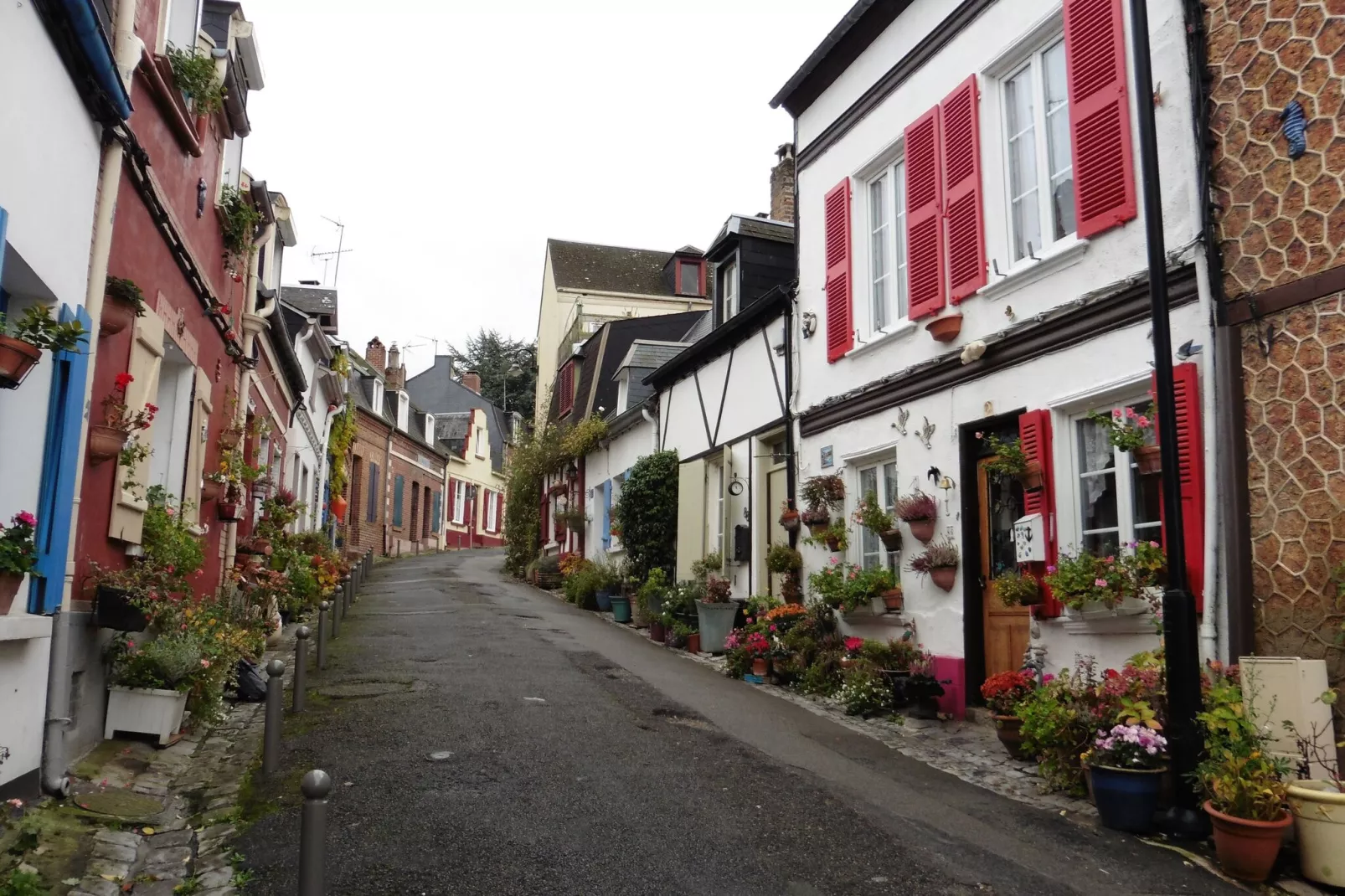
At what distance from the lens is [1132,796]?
5000 mm

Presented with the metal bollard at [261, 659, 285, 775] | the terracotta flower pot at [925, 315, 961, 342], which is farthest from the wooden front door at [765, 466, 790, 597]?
the metal bollard at [261, 659, 285, 775]

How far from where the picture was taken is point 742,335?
12.9 metres

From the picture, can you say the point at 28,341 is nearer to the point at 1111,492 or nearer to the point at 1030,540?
the point at 1030,540

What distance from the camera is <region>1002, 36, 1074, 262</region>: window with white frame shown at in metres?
7.34

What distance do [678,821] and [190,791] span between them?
2.86 m

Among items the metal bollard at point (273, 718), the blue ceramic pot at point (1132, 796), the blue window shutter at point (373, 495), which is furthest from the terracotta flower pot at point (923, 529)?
the blue window shutter at point (373, 495)

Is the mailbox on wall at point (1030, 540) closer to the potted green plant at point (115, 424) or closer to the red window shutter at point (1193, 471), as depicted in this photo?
the red window shutter at point (1193, 471)

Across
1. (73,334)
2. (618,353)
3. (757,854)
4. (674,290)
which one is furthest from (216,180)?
(674,290)

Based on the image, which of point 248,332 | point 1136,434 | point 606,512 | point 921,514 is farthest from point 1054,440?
point 606,512

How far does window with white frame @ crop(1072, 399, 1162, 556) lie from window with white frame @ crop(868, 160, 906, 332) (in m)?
2.73

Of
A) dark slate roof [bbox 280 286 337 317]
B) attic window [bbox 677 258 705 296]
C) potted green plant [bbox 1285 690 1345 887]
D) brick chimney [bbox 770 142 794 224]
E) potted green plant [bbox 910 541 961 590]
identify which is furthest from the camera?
→ attic window [bbox 677 258 705 296]

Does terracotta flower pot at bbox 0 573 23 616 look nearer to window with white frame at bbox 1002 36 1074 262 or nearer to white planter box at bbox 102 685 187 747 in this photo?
white planter box at bbox 102 685 187 747

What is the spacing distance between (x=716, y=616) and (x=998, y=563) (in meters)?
4.74

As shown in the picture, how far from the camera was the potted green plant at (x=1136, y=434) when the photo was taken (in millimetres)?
5996
